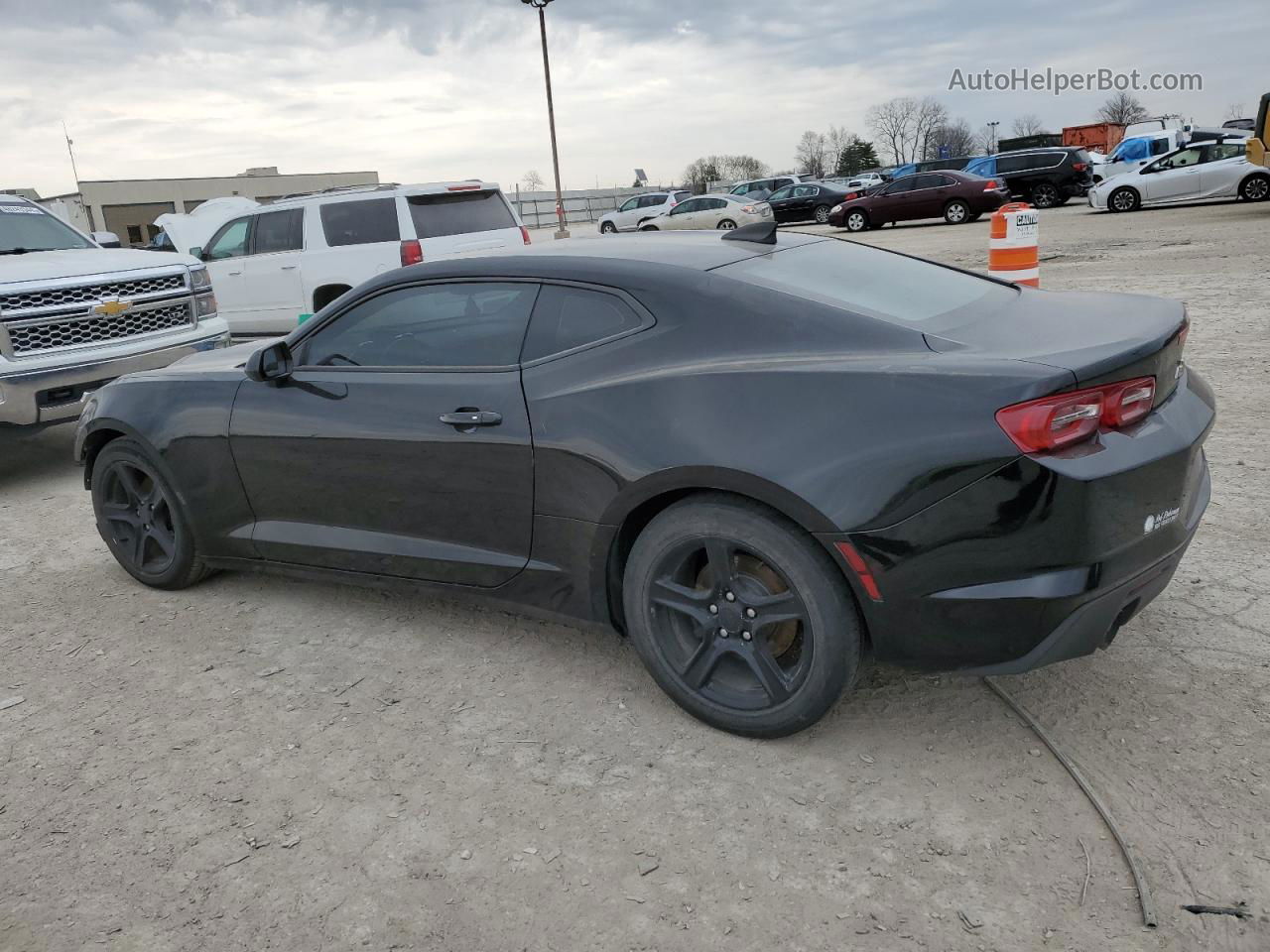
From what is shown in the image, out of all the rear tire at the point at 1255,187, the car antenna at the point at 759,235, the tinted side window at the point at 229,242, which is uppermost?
the tinted side window at the point at 229,242

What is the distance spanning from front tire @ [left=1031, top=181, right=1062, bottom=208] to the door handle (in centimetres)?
2817

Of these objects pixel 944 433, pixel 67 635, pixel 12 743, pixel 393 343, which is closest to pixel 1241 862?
pixel 944 433

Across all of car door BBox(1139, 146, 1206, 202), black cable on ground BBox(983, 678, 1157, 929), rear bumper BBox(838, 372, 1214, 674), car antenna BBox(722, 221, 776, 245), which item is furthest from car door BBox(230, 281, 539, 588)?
car door BBox(1139, 146, 1206, 202)

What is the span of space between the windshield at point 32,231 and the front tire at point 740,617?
6792mm

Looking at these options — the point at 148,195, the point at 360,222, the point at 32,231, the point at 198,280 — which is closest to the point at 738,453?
the point at 198,280

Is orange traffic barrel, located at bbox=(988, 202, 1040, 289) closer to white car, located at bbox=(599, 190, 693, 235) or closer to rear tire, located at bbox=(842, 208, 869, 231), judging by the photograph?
rear tire, located at bbox=(842, 208, 869, 231)

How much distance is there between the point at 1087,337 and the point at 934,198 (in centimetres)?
2519

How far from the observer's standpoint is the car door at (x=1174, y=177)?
22031 millimetres

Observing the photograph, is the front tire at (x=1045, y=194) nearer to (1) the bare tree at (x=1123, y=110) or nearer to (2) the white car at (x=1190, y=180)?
(2) the white car at (x=1190, y=180)

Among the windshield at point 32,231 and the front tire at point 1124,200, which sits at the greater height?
the windshield at point 32,231

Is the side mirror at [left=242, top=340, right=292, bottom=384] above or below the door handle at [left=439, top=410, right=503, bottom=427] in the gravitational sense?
above

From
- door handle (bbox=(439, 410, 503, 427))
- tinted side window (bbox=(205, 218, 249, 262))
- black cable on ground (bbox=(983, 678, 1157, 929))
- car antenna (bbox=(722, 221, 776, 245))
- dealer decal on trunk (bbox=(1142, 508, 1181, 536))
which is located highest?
tinted side window (bbox=(205, 218, 249, 262))

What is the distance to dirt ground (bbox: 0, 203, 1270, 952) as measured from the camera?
2.33 m

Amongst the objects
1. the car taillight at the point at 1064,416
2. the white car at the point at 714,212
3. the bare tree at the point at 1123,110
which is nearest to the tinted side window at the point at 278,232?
the car taillight at the point at 1064,416
